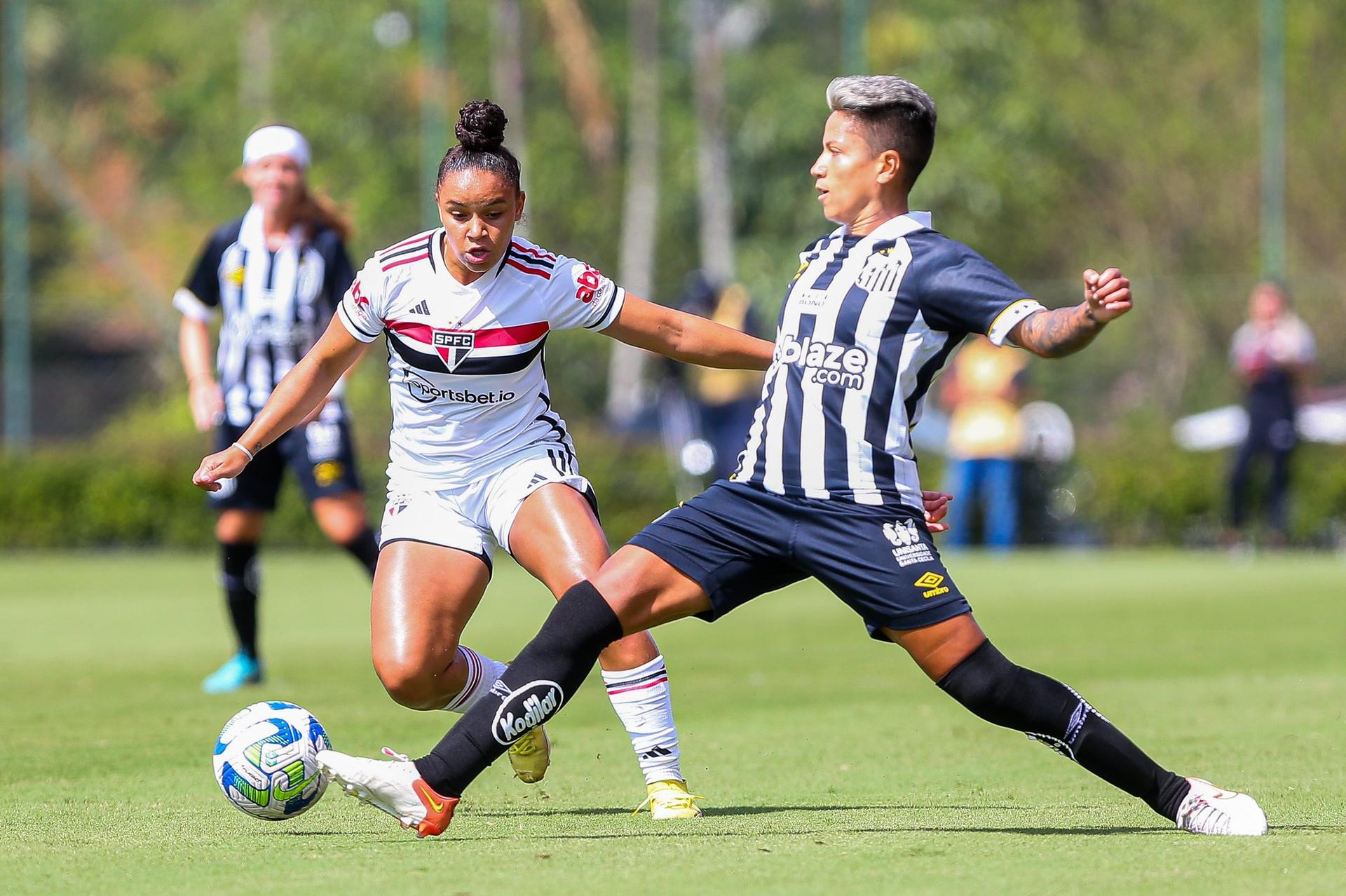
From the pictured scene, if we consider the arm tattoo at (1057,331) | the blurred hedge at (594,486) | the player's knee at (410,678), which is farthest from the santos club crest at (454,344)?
the blurred hedge at (594,486)

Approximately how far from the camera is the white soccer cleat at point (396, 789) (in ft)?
16.3

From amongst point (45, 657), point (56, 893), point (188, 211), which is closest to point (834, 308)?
point (56, 893)

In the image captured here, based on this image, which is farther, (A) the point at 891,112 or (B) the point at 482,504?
(B) the point at 482,504

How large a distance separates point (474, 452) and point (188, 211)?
3548 cm

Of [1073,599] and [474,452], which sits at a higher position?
[474,452]

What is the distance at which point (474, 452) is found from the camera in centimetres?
609

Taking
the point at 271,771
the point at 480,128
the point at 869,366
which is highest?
the point at 480,128

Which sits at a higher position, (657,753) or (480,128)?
(480,128)

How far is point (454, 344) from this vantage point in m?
5.84

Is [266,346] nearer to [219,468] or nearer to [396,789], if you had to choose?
[219,468]

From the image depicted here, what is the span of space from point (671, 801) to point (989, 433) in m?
14.3

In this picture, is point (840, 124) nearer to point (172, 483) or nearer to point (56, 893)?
point (56, 893)

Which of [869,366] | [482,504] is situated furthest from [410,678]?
[869,366]

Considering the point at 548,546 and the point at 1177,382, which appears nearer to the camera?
the point at 548,546
